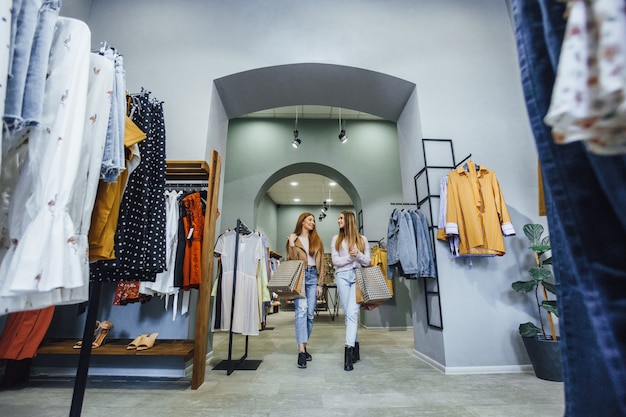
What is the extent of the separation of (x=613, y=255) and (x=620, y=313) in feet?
0.27

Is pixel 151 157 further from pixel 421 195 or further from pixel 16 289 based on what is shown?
pixel 421 195

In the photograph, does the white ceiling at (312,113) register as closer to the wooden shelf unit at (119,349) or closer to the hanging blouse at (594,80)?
the wooden shelf unit at (119,349)

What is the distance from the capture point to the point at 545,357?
2.33 meters

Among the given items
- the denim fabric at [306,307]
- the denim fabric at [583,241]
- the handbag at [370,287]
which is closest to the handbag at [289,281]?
the denim fabric at [306,307]

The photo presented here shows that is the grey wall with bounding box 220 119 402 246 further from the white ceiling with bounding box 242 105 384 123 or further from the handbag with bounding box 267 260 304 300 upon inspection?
the handbag with bounding box 267 260 304 300

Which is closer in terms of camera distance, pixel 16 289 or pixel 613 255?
pixel 613 255

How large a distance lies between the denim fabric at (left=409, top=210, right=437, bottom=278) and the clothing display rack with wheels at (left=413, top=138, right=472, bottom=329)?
4 centimetres

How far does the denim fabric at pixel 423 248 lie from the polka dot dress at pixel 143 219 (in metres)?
2.22

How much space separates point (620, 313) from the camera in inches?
16.7

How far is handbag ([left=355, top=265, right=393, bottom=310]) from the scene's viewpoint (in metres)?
2.75

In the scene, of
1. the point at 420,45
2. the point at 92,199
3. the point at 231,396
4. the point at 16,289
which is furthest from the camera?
the point at 420,45

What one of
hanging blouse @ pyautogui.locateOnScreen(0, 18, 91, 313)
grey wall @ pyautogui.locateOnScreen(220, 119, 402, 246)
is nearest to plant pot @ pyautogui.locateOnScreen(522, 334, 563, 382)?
hanging blouse @ pyautogui.locateOnScreen(0, 18, 91, 313)

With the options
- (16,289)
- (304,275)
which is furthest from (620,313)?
(304,275)

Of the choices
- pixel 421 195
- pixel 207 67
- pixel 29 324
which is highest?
pixel 207 67
